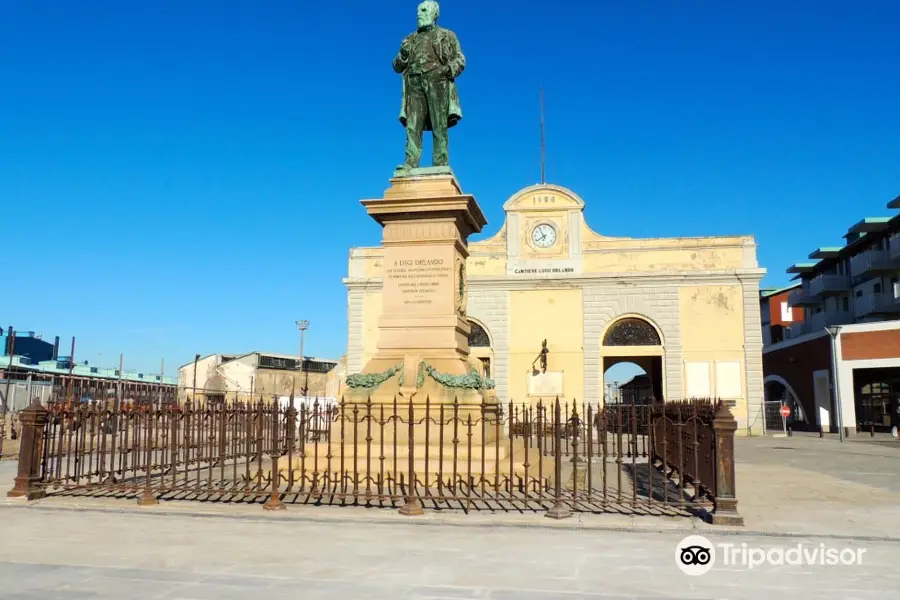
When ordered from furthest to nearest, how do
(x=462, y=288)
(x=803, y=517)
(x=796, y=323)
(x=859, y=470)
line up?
1. (x=796, y=323)
2. (x=859, y=470)
3. (x=462, y=288)
4. (x=803, y=517)

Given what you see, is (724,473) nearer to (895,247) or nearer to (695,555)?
(695,555)

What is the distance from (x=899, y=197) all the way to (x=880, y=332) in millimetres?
12994

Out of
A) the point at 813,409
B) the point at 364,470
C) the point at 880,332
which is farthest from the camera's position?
the point at 813,409

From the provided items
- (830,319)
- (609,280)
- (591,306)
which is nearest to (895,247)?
(830,319)

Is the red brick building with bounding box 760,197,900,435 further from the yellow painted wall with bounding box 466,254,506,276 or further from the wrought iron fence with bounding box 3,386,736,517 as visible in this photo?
the wrought iron fence with bounding box 3,386,736,517

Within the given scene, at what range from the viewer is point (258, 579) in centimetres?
539

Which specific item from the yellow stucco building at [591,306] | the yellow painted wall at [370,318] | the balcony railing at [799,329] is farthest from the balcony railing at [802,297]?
the yellow painted wall at [370,318]

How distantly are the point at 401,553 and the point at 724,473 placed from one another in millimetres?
3803

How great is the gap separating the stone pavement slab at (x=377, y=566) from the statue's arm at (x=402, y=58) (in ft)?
26.3

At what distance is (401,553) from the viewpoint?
6.30 metres

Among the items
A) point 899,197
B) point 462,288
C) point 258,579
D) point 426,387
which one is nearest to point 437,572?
point 258,579

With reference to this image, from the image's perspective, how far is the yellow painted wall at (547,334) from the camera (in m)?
33.1

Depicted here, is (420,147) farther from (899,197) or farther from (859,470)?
(899,197)

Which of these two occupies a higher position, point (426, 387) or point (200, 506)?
point (426, 387)
